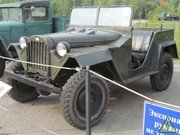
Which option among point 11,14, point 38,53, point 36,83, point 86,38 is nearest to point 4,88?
point 36,83

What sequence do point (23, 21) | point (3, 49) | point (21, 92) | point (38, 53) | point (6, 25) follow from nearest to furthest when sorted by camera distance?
point (38, 53), point (21, 92), point (3, 49), point (6, 25), point (23, 21)

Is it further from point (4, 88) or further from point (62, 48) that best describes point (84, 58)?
point (4, 88)

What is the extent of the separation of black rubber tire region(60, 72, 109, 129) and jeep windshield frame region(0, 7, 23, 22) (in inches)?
163

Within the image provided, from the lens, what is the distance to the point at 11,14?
692cm

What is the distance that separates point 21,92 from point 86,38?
62.1 inches

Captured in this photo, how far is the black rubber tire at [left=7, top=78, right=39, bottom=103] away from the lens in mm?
4277

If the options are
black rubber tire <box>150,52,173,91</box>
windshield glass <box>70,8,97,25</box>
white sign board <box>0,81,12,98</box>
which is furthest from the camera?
black rubber tire <box>150,52,173,91</box>

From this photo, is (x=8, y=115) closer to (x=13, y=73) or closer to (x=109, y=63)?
(x=13, y=73)

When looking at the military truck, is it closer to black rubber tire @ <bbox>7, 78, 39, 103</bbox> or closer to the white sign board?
black rubber tire @ <bbox>7, 78, 39, 103</bbox>

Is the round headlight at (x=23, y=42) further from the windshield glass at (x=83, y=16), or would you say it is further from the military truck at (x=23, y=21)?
the military truck at (x=23, y=21)

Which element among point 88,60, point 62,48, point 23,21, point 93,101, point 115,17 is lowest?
point 93,101

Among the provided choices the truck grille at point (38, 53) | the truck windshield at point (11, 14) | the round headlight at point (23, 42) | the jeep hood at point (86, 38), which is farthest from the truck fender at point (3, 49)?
the jeep hood at point (86, 38)

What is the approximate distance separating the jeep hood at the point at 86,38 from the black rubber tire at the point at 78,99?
2.22ft

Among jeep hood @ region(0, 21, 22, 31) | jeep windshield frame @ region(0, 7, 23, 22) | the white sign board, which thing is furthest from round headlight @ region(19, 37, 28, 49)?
jeep windshield frame @ region(0, 7, 23, 22)
